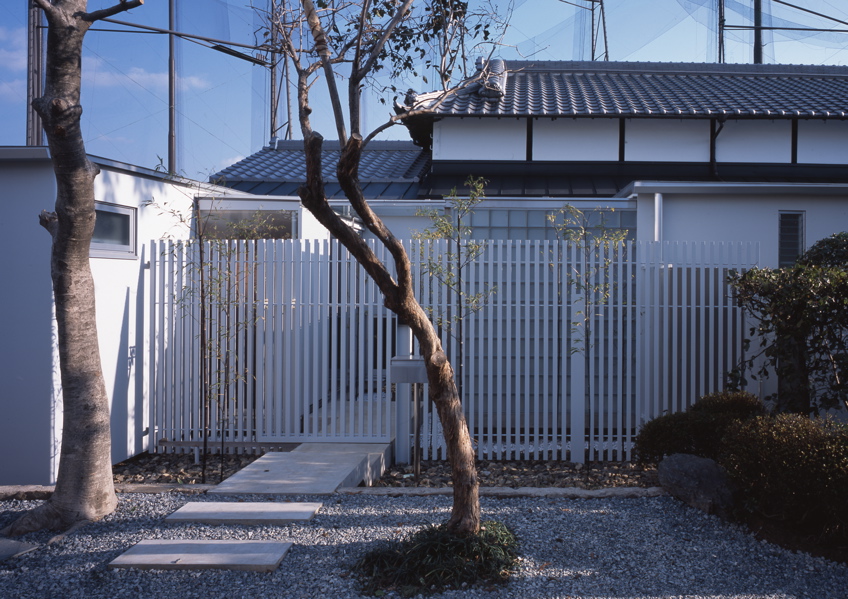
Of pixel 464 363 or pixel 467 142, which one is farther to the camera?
pixel 467 142

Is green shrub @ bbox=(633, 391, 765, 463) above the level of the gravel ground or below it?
above

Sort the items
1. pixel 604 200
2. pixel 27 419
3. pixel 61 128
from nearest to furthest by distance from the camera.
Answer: pixel 61 128 < pixel 27 419 < pixel 604 200

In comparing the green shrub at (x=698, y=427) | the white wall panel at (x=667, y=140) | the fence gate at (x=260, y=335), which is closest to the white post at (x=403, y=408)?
the fence gate at (x=260, y=335)

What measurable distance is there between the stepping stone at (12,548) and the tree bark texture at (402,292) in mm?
2672

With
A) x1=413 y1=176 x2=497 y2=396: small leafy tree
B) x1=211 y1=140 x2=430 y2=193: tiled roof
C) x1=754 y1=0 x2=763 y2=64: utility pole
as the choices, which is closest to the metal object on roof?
x1=211 y1=140 x2=430 y2=193: tiled roof

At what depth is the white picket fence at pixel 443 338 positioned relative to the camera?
7332 millimetres

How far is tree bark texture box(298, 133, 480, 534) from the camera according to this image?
150 inches

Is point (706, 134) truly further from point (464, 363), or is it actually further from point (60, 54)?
point (60, 54)

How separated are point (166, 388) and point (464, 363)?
10.3 ft

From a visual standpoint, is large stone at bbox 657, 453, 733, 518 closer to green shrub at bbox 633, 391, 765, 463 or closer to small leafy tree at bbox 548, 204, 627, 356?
green shrub at bbox 633, 391, 765, 463

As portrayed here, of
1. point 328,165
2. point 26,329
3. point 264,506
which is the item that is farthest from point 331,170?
point 264,506

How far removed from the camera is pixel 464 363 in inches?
298

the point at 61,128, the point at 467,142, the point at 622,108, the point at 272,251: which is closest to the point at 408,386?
the point at 272,251

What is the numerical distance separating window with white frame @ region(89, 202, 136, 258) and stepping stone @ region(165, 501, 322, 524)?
9.45 ft
